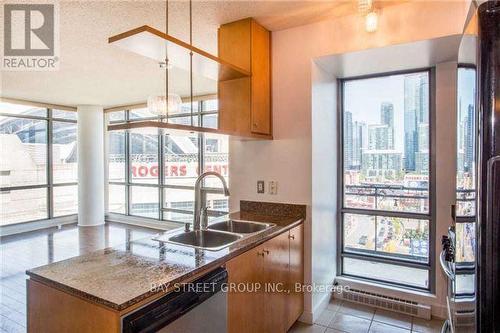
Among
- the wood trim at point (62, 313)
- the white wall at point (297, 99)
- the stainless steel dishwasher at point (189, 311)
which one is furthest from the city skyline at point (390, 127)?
the wood trim at point (62, 313)

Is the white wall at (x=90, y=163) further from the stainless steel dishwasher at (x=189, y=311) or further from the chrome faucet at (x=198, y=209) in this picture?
the stainless steel dishwasher at (x=189, y=311)

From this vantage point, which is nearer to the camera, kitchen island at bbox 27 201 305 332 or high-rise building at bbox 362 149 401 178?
kitchen island at bbox 27 201 305 332

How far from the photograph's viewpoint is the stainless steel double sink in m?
2.00

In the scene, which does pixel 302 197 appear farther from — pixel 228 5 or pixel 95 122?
pixel 95 122

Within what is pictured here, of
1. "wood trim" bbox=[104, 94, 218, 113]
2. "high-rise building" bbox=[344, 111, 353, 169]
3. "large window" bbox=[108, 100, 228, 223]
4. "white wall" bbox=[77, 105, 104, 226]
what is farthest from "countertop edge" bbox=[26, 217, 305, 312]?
"white wall" bbox=[77, 105, 104, 226]

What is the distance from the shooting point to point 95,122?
6441 mm

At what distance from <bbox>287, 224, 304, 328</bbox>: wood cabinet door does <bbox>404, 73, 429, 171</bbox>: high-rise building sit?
54.2 inches

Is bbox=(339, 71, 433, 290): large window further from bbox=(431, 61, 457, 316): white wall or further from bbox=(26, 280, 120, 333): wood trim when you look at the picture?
bbox=(26, 280, 120, 333): wood trim

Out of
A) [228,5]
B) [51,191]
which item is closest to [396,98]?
[228,5]

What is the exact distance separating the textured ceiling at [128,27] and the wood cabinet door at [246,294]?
188 cm

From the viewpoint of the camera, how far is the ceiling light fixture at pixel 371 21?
2.17m

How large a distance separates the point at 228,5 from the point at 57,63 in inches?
101

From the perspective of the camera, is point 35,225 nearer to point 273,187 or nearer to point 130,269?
point 273,187

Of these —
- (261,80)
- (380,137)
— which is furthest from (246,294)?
(380,137)
